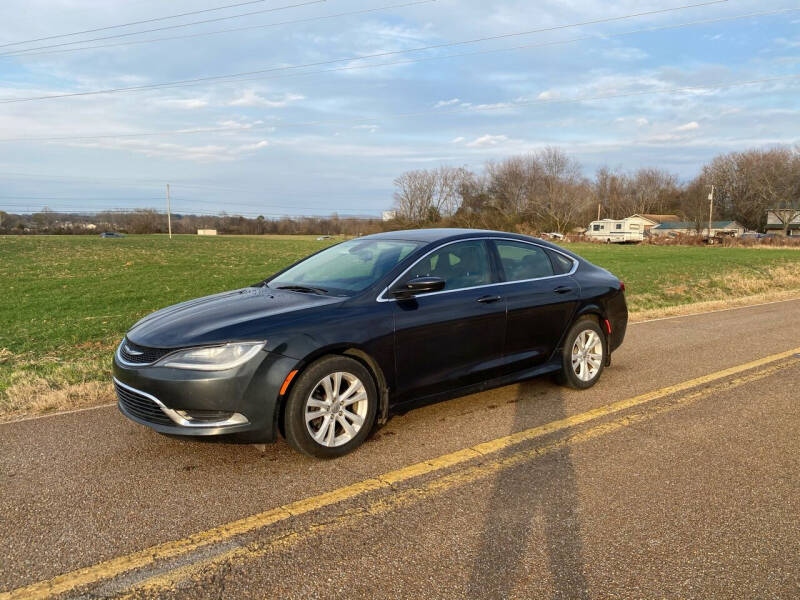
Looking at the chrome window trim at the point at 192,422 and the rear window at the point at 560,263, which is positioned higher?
the rear window at the point at 560,263

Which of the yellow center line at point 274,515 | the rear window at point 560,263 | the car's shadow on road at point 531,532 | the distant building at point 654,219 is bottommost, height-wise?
the car's shadow on road at point 531,532

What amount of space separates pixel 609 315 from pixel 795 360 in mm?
2786

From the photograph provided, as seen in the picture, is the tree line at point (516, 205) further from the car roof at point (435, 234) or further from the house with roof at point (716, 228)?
the car roof at point (435, 234)

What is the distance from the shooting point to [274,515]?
130 inches

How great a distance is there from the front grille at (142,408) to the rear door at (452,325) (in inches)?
64.5

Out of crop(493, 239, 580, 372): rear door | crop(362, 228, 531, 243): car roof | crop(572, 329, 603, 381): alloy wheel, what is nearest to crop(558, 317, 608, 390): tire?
crop(572, 329, 603, 381): alloy wheel

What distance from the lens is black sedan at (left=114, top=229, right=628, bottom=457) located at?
3.80m

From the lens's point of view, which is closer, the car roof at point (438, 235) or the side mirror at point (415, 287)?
the side mirror at point (415, 287)

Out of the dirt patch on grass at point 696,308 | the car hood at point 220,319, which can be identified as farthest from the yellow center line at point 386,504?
the dirt patch on grass at point 696,308

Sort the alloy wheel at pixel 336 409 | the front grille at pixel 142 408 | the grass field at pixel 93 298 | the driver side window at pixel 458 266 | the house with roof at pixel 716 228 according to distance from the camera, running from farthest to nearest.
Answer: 1. the house with roof at pixel 716 228
2. the grass field at pixel 93 298
3. the driver side window at pixel 458 266
4. the alloy wheel at pixel 336 409
5. the front grille at pixel 142 408

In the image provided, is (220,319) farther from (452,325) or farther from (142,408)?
(452,325)

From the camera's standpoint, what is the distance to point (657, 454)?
4164 mm

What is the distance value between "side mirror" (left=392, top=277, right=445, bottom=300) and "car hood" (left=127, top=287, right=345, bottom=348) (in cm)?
45

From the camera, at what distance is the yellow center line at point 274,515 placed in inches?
106
